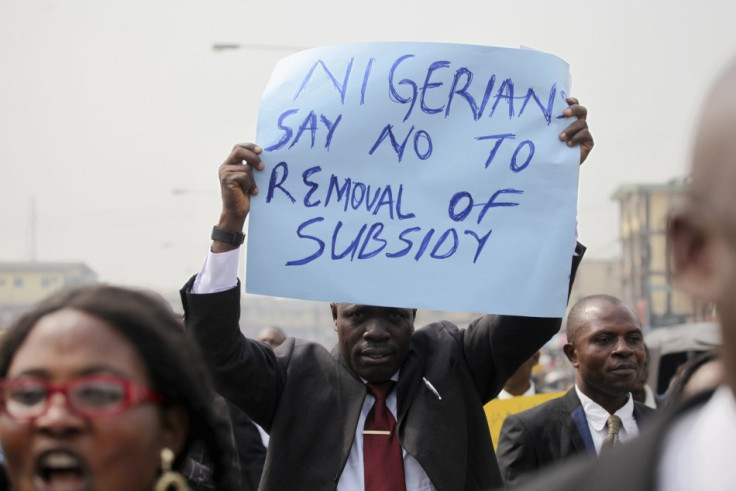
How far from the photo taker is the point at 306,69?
152 inches

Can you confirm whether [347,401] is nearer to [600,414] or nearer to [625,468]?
[600,414]

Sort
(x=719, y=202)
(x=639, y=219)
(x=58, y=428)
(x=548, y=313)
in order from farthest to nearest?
1. (x=639, y=219)
2. (x=548, y=313)
3. (x=58, y=428)
4. (x=719, y=202)

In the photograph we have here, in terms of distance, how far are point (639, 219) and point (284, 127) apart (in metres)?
57.7

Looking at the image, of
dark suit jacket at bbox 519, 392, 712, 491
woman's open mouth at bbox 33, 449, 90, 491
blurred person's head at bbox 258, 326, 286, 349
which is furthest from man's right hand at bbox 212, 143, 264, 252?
blurred person's head at bbox 258, 326, 286, 349

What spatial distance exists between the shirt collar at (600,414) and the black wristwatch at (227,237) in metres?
2.16

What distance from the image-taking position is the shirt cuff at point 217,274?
137 inches

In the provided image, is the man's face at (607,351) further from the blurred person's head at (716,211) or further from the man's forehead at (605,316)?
the blurred person's head at (716,211)

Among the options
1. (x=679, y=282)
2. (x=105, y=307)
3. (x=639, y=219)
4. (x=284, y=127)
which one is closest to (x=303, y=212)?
(x=284, y=127)

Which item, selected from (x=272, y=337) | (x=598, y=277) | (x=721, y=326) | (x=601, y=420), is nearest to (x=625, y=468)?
(x=721, y=326)

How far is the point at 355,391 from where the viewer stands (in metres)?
3.82

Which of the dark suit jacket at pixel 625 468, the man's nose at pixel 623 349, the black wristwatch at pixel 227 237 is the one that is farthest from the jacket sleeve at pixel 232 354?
the dark suit jacket at pixel 625 468

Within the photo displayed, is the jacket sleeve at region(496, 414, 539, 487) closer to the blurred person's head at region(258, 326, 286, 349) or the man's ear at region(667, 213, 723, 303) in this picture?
the man's ear at region(667, 213, 723, 303)

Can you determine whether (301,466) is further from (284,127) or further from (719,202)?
(719,202)

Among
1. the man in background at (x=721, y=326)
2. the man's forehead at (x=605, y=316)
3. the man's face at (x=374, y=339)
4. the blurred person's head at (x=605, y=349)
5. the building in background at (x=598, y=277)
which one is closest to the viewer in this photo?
the man in background at (x=721, y=326)
